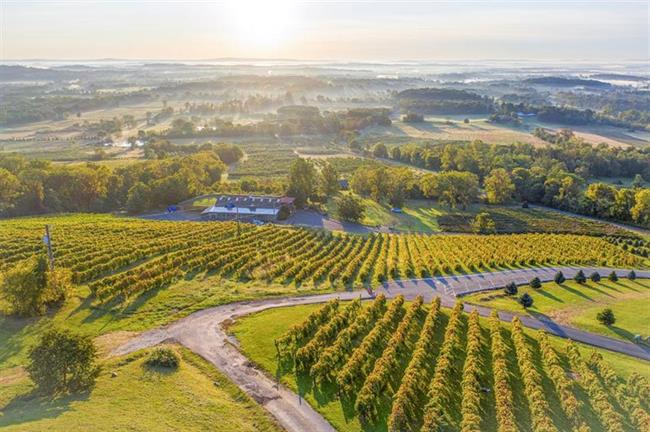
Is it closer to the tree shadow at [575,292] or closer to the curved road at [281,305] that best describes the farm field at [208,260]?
the curved road at [281,305]

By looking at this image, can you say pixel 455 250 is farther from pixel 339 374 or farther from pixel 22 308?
pixel 22 308

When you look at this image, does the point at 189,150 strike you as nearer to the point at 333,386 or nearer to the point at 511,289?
the point at 511,289

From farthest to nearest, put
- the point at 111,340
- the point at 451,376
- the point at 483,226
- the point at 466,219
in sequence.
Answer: the point at 466,219, the point at 483,226, the point at 111,340, the point at 451,376

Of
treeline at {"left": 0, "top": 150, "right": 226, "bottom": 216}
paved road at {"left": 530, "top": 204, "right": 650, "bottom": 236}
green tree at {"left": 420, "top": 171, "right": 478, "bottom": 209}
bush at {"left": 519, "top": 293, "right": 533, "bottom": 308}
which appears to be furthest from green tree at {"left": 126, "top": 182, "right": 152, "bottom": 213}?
paved road at {"left": 530, "top": 204, "right": 650, "bottom": 236}

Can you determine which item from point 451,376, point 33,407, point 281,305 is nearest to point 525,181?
point 281,305

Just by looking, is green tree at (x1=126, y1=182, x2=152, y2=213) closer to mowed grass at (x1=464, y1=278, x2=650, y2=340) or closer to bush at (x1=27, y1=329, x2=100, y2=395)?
bush at (x1=27, y1=329, x2=100, y2=395)
